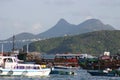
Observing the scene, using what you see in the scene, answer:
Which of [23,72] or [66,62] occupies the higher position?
[66,62]

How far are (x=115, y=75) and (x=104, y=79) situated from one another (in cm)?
1254

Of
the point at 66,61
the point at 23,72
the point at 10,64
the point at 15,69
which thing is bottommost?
the point at 23,72

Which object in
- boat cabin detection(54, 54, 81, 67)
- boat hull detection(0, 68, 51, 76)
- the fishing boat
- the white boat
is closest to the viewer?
boat hull detection(0, 68, 51, 76)

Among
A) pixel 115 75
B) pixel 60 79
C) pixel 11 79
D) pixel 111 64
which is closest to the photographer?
pixel 11 79

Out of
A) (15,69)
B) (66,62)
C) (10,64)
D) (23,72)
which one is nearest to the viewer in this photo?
(15,69)

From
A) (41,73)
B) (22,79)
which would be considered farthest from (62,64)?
(22,79)

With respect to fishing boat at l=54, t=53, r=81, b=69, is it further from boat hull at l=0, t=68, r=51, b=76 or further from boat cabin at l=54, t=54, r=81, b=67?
boat hull at l=0, t=68, r=51, b=76

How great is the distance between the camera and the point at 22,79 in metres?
92.8

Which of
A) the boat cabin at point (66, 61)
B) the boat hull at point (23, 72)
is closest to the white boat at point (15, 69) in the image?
the boat hull at point (23, 72)

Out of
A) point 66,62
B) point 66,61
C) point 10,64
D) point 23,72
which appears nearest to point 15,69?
point 10,64

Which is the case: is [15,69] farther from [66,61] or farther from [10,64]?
[66,61]

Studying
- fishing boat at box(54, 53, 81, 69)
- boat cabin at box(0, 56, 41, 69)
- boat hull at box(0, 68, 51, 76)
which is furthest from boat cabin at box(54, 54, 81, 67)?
boat cabin at box(0, 56, 41, 69)

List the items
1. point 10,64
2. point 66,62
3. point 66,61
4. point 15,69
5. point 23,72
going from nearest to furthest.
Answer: point 15,69 < point 10,64 < point 23,72 < point 66,62 < point 66,61

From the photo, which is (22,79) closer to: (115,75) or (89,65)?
(115,75)
